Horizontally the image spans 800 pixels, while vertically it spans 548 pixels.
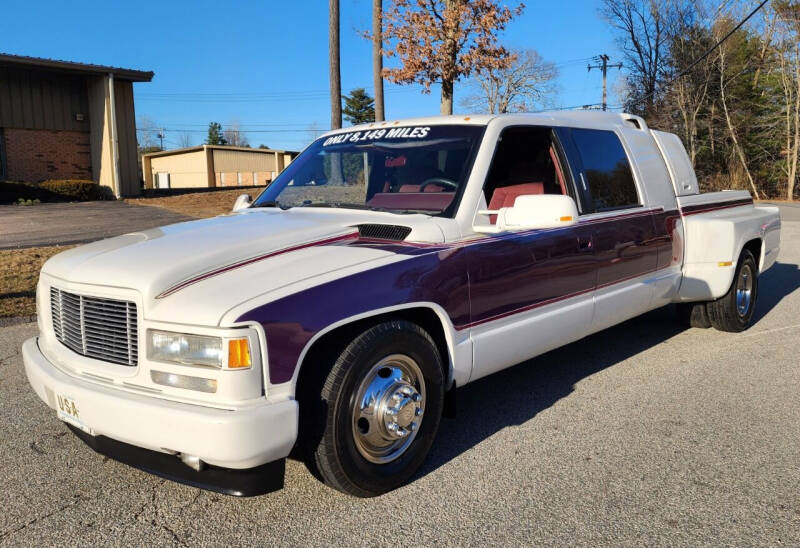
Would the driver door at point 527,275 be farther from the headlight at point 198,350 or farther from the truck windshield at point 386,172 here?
the headlight at point 198,350

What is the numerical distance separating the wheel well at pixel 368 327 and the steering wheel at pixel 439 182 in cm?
81

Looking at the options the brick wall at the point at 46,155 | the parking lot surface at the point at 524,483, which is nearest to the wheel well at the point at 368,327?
the parking lot surface at the point at 524,483

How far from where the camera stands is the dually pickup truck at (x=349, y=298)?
2613 mm

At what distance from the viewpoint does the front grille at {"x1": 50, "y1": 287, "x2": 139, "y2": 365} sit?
9.05ft

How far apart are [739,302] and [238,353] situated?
525 centimetres

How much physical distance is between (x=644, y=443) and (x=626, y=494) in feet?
2.16

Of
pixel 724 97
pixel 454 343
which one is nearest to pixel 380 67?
pixel 454 343

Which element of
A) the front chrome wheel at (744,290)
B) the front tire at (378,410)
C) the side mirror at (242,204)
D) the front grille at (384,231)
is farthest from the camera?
the front chrome wheel at (744,290)

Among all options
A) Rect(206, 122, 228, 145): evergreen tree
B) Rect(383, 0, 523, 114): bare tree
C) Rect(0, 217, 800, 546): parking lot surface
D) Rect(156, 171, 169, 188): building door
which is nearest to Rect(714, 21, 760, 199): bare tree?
Rect(383, 0, 523, 114): bare tree

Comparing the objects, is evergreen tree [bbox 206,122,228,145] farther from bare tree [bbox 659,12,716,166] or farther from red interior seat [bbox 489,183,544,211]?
red interior seat [bbox 489,183,544,211]

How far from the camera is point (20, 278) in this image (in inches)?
336

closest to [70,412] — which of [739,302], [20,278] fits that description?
[739,302]

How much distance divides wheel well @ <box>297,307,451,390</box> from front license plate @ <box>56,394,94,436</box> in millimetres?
937

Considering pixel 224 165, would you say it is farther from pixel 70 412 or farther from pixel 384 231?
pixel 70 412
